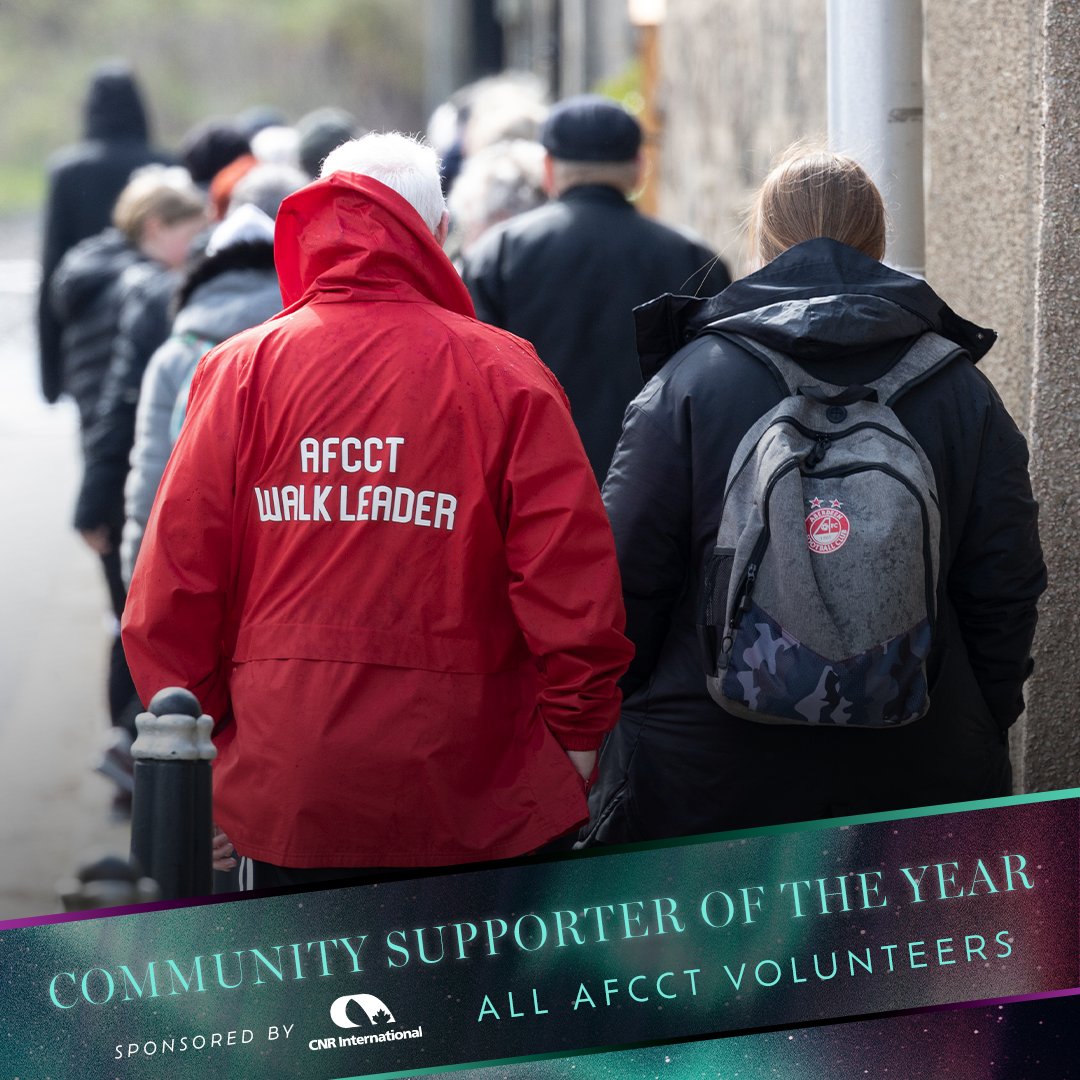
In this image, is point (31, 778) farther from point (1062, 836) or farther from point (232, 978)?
point (1062, 836)

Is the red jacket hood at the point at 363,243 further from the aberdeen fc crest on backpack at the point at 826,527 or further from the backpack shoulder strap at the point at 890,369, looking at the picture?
the aberdeen fc crest on backpack at the point at 826,527

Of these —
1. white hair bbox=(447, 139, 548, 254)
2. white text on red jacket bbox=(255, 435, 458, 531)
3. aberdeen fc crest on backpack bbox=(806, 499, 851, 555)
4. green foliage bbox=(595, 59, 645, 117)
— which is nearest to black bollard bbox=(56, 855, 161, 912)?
white text on red jacket bbox=(255, 435, 458, 531)

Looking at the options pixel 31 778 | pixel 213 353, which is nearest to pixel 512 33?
pixel 31 778

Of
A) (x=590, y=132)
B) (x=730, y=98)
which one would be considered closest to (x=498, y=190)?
(x=590, y=132)

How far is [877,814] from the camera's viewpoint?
9.00ft

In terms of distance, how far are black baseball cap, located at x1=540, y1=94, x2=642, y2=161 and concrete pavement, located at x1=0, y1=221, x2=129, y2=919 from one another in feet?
8.07

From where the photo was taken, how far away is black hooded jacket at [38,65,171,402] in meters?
8.31

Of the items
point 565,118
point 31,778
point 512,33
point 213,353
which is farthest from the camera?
point 512,33

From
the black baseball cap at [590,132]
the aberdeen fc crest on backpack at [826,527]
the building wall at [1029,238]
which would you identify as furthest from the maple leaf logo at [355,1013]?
the black baseball cap at [590,132]

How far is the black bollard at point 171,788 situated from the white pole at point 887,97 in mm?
2039

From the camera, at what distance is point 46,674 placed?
25.7 ft

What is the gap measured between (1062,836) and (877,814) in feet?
1.01

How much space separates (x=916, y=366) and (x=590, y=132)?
244 cm

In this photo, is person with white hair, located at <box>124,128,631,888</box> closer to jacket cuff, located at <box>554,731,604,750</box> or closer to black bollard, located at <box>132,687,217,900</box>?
jacket cuff, located at <box>554,731,604,750</box>
